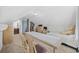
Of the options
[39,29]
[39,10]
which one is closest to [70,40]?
[39,29]

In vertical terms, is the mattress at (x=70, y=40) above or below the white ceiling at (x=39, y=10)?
below

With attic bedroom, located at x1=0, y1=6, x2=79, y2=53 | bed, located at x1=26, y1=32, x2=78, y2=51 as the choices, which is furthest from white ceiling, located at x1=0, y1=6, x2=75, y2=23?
bed, located at x1=26, y1=32, x2=78, y2=51

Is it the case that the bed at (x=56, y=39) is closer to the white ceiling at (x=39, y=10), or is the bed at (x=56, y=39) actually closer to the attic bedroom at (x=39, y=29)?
the attic bedroom at (x=39, y=29)

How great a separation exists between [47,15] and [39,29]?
177mm

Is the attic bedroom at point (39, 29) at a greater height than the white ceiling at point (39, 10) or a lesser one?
lesser

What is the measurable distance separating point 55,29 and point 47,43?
176 mm

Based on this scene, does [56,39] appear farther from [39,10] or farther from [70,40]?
[39,10]

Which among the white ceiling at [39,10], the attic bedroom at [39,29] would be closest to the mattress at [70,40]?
the attic bedroom at [39,29]

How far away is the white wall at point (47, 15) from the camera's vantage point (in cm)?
162

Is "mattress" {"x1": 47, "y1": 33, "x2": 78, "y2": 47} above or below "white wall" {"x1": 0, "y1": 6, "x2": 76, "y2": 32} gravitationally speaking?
below

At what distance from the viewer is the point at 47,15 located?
1.63 m

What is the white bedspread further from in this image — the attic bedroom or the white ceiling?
the white ceiling

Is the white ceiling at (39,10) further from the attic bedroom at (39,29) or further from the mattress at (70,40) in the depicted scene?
the mattress at (70,40)

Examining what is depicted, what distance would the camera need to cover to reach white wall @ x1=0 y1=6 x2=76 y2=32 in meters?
1.62
